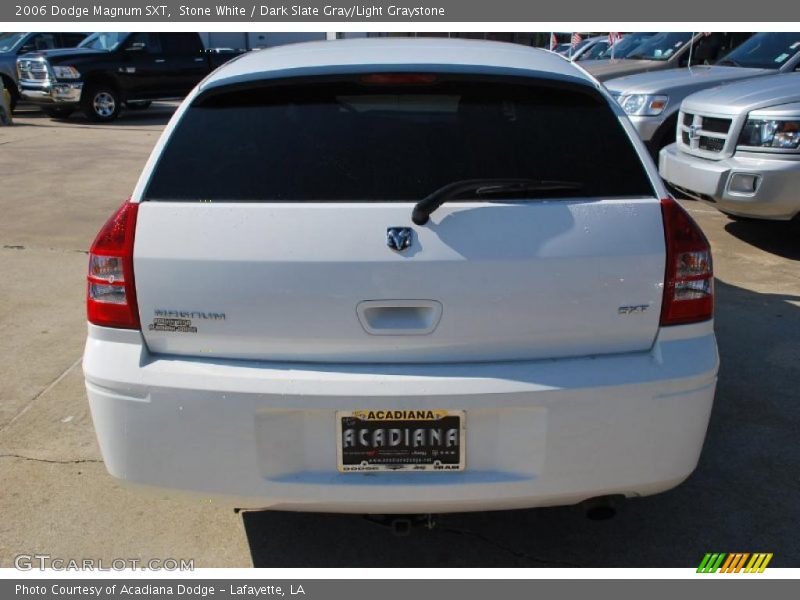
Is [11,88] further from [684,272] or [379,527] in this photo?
[684,272]

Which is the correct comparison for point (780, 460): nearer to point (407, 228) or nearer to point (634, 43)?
point (407, 228)

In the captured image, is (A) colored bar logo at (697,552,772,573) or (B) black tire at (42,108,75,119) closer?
(A) colored bar logo at (697,552,772,573)

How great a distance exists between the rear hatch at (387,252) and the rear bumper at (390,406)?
7 centimetres

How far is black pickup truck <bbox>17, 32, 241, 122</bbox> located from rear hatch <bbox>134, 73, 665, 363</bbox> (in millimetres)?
15533

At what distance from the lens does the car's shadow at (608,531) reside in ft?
9.14

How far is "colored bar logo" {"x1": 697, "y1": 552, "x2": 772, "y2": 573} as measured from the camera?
2730mm

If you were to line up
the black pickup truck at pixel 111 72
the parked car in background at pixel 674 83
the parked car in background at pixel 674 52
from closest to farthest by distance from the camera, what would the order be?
1. the parked car in background at pixel 674 83
2. the parked car in background at pixel 674 52
3. the black pickup truck at pixel 111 72

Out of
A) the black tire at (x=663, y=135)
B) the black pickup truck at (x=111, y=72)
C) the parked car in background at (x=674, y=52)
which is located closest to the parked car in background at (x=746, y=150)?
the black tire at (x=663, y=135)

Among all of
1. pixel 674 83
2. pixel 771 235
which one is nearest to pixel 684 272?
pixel 771 235

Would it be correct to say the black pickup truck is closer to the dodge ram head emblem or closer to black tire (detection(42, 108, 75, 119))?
black tire (detection(42, 108, 75, 119))

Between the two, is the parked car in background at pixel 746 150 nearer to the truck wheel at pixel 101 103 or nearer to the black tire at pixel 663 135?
the black tire at pixel 663 135

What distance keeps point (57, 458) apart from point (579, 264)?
251 centimetres

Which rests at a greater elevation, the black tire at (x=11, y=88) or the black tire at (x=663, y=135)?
the black tire at (x=663, y=135)

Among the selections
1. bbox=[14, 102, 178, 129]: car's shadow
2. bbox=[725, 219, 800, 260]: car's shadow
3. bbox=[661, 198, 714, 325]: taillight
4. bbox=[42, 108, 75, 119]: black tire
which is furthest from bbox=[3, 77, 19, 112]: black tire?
bbox=[661, 198, 714, 325]: taillight
